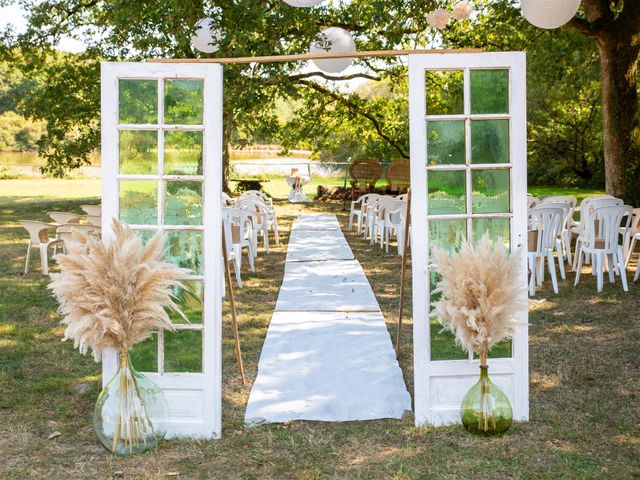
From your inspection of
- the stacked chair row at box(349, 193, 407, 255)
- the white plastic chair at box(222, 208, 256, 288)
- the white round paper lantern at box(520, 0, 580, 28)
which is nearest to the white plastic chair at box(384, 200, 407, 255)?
the stacked chair row at box(349, 193, 407, 255)

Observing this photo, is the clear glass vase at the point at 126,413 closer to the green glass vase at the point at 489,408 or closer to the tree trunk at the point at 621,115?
the green glass vase at the point at 489,408

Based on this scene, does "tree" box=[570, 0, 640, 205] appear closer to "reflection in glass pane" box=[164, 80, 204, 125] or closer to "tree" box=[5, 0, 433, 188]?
"tree" box=[5, 0, 433, 188]

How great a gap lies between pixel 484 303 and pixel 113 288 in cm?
175

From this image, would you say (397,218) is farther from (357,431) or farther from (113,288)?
(113,288)

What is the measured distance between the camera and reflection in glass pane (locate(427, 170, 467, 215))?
4.10 m

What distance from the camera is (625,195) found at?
11.5 meters

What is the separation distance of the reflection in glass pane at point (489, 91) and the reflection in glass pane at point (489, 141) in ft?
0.24

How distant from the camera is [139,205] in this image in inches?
159

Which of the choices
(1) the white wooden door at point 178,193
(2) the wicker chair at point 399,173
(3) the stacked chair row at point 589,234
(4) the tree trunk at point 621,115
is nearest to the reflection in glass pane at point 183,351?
(1) the white wooden door at point 178,193

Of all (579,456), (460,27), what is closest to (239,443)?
(579,456)

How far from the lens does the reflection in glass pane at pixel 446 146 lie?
4.11m

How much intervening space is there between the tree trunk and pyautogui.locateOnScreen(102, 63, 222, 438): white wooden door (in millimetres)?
8930

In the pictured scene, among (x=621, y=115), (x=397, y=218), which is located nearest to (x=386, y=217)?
(x=397, y=218)

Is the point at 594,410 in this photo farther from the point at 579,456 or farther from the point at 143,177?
the point at 143,177
